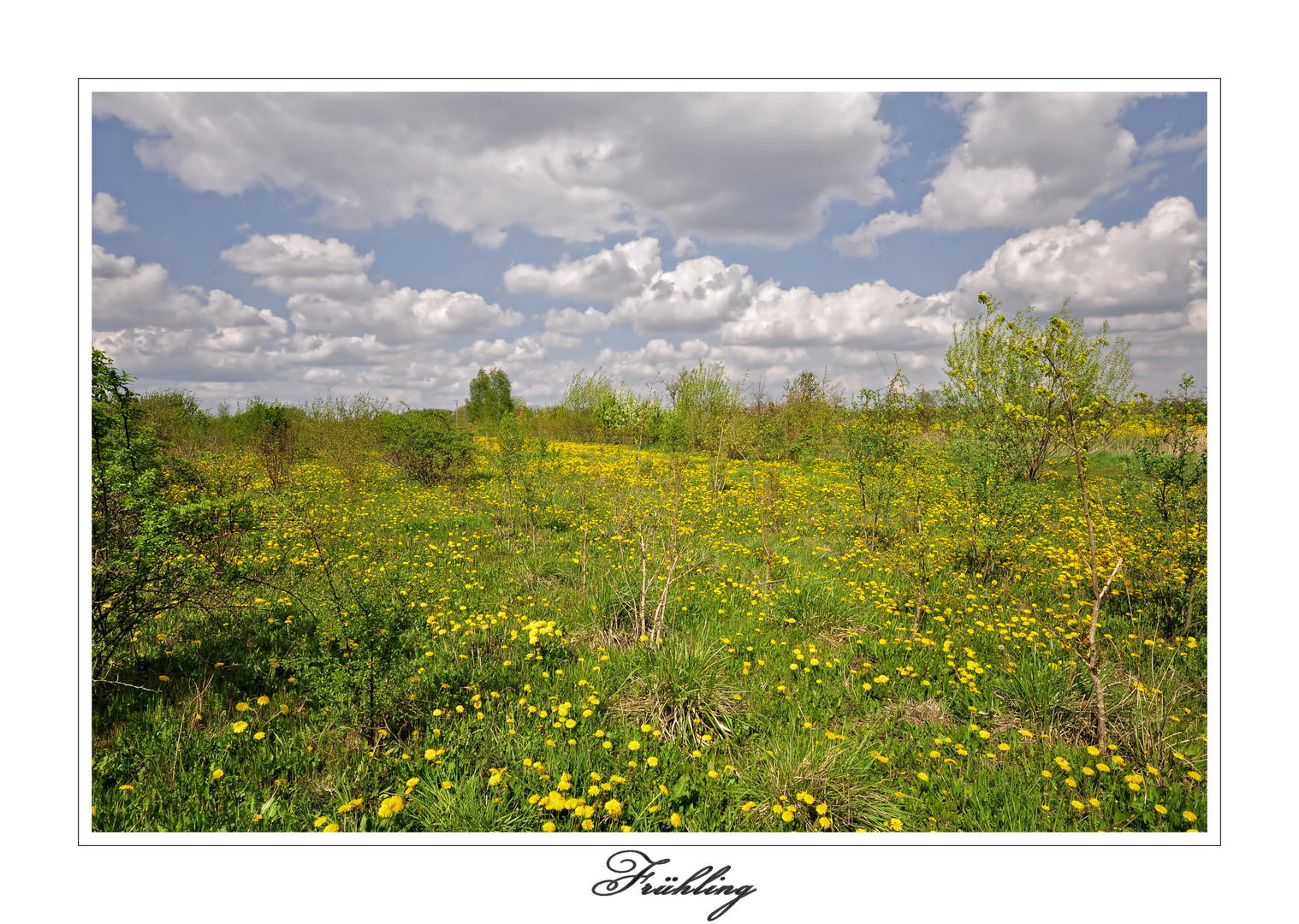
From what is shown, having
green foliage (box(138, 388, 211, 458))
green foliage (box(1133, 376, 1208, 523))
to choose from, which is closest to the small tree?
green foliage (box(1133, 376, 1208, 523))

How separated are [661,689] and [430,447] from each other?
10318 millimetres

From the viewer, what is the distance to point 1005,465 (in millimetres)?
6395

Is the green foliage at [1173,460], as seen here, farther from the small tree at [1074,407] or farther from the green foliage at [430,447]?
the green foliage at [430,447]

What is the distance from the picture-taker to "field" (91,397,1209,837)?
236 centimetres

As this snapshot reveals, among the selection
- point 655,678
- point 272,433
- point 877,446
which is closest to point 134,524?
point 655,678

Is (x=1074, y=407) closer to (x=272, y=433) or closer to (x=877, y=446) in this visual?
(x=877, y=446)

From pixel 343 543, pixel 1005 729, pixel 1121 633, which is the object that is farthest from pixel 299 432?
pixel 1121 633

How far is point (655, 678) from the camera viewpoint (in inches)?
126

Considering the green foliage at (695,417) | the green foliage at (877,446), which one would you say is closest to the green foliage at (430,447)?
the green foliage at (695,417)

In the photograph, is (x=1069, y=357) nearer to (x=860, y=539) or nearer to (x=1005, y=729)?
(x=1005, y=729)

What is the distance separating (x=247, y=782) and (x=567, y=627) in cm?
219

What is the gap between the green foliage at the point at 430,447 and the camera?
11.8 m

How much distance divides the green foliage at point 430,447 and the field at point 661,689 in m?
5.87

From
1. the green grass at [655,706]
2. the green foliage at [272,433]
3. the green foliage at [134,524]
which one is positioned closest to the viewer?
the green grass at [655,706]
